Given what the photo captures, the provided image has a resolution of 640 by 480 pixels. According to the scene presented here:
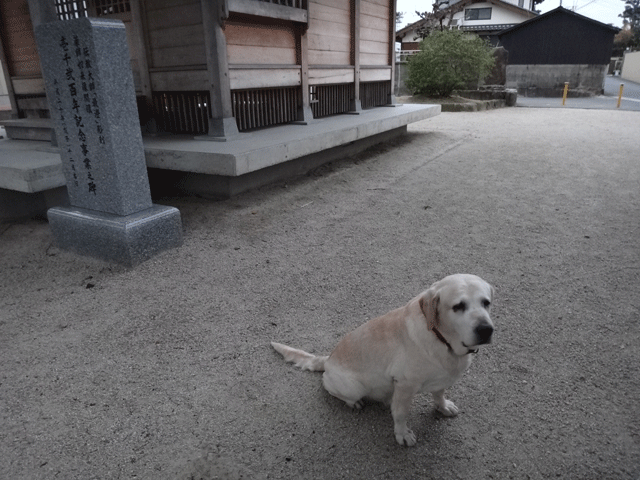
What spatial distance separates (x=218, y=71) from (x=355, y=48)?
162 inches

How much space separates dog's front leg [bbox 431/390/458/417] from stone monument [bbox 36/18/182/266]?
3.06 metres

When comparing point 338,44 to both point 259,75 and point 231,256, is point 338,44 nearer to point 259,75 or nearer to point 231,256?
point 259,75

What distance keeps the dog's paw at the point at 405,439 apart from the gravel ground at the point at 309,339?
0.14ft

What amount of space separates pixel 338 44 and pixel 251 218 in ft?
15.8

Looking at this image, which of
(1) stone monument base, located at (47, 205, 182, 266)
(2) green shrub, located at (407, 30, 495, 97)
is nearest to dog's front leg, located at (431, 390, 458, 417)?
(1) stone monument base, located at (47, 205, 182, 266)

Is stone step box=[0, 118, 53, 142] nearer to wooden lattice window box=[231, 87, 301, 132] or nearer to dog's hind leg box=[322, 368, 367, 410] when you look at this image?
wooden lattice window box=[231, 87, 301, 132]

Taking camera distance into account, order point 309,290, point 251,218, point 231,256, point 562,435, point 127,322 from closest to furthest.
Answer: point 562,435 < point 127,322 < point 309,290 < point 231,256 < point 251,218

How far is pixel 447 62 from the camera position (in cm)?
1717

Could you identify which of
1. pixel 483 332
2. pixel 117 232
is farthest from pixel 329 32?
pixel 483 332

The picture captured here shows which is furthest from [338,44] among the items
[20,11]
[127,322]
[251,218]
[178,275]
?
[127,322]

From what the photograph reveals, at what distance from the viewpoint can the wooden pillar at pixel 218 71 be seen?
18.1 ft

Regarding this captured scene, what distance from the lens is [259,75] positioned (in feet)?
21.4

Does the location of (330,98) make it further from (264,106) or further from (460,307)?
(460,307)

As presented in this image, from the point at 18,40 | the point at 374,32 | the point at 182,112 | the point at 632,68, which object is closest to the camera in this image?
the point at 182,112
